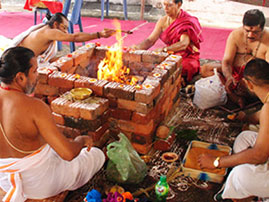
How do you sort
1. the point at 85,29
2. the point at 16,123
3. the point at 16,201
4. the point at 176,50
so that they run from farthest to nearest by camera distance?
the point at 85,29, the point at 176,50, the point at 16,201, the point at 16,123

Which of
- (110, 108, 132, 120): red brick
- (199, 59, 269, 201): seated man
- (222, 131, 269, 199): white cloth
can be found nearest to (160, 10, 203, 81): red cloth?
(110, 108, 132, 120): red brick

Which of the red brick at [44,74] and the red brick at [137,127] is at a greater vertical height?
the red brick at [44,74]

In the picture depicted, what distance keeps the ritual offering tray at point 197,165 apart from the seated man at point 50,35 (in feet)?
6.13

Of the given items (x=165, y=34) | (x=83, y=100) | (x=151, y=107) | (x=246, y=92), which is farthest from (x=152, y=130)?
(x=165, y=34)

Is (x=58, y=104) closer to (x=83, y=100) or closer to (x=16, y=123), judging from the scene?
(x=83, y=100)

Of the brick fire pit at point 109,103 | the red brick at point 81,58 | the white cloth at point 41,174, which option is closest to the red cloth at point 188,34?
the brick fire pit at point 109,103

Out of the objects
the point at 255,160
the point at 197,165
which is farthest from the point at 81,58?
the point at 255,160

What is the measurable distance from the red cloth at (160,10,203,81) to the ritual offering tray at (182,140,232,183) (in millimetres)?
1868

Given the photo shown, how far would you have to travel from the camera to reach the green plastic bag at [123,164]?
2.71 metres

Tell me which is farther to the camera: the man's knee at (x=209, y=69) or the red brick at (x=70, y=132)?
the man's knee at (x=209, y=69)

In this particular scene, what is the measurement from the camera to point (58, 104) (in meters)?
2.92

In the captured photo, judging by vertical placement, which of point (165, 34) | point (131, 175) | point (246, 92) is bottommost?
point (131, 175)

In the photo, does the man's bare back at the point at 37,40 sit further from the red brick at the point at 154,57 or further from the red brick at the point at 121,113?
the red brick at the point at 121,113

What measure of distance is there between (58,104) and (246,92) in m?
2.64
